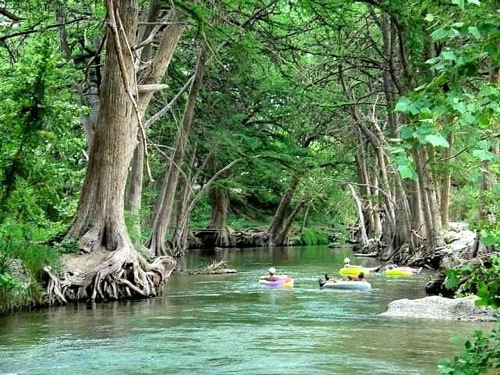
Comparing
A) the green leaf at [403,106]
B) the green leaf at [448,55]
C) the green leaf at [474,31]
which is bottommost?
the green leaf at [403,106]

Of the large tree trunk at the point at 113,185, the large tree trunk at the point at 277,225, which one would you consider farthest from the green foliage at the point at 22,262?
the large tree trunk at the point at 277,225

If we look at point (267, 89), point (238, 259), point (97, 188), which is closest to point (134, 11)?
point (97, 188)

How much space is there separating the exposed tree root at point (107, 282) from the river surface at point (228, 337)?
37 cm

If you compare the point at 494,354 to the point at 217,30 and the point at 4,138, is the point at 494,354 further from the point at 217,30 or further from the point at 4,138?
the point at 4,138

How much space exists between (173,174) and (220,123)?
482 cm

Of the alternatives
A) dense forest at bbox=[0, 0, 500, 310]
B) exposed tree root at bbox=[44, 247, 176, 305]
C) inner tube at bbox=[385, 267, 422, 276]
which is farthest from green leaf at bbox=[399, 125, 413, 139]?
inner tube at bbox=[385, 267, 422, 276]

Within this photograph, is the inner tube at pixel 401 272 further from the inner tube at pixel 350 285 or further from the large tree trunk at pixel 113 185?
the large tree trunk at pixel 113 185

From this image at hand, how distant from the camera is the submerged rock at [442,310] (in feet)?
43.8

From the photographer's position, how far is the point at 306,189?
38938 millimetres

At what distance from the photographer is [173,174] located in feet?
90.0

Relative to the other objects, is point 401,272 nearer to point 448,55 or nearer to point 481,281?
point 481,281

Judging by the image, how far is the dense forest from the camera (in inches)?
198

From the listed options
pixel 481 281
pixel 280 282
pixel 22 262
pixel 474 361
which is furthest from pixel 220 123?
pixel 474 361

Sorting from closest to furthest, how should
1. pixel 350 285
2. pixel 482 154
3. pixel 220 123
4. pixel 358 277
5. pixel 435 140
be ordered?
pixel 435 140 < pixel 482 154 < pixel 350 285 < pixel 358 277 < pixel 220 123
